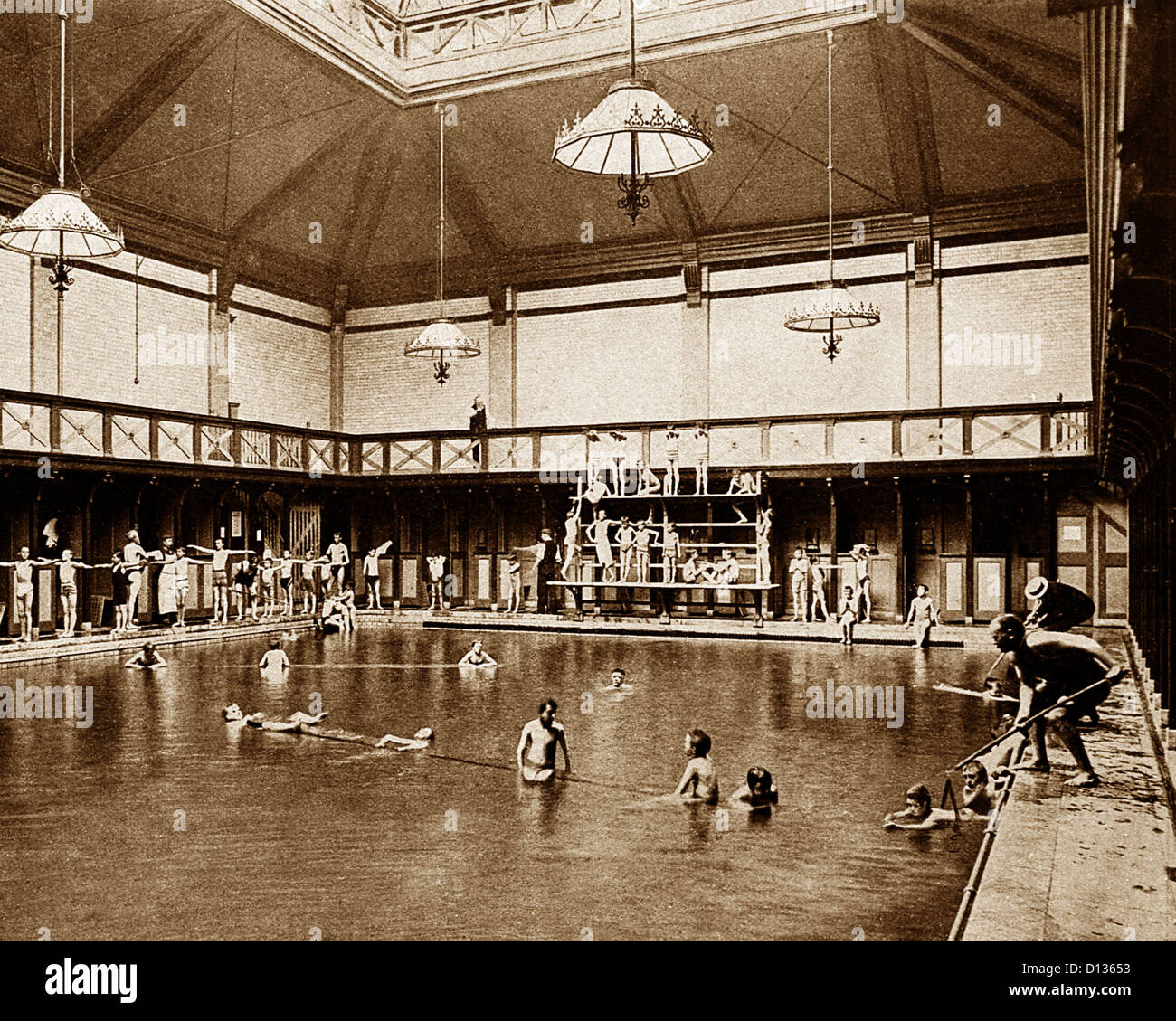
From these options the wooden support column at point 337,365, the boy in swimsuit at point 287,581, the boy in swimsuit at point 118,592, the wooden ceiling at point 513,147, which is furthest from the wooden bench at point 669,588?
the wooden support column at point 337,365

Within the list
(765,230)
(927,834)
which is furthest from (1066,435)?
(927,834)

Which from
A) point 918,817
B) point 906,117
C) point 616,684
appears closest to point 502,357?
point 906,117

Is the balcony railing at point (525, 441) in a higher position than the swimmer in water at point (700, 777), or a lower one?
higher

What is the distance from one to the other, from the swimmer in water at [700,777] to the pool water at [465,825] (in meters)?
0.20

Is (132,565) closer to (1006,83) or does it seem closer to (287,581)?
(287,581)

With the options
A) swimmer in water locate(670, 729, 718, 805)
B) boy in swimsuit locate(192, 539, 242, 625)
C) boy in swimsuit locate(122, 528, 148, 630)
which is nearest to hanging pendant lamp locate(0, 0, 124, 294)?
boy in swimsuit locate(122, 528, 148, 630)

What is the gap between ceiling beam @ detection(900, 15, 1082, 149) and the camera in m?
15.1

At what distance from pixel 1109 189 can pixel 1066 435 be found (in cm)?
1354

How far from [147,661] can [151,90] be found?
9154mm

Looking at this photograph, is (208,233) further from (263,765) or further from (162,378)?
(263,765)

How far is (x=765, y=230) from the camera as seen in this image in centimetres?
1945

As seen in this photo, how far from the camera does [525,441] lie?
19.7 metres

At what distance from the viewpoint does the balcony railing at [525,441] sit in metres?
15.1

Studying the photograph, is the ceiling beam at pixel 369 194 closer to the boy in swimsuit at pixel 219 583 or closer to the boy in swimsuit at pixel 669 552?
the boy in swimsuit at pixel 219 583
